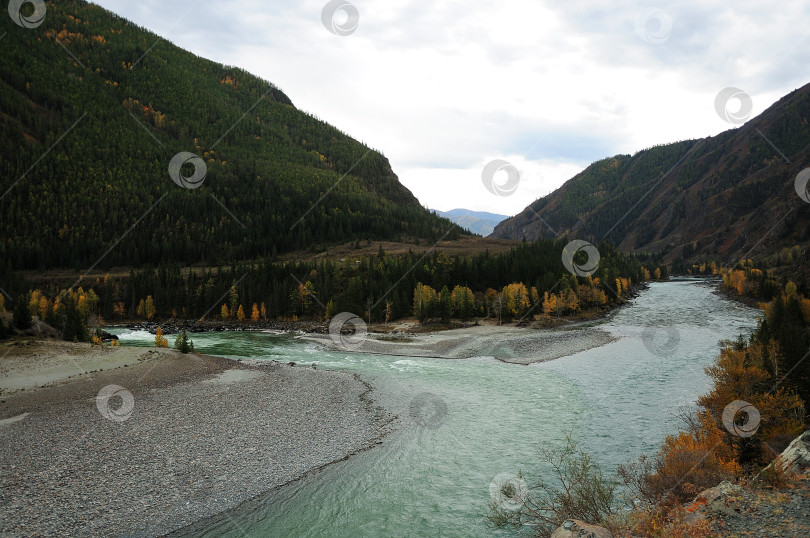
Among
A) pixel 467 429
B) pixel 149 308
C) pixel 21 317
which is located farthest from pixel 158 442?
pixel 149 308

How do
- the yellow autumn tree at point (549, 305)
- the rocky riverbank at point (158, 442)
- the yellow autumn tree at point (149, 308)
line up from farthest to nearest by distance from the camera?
the yellow autumn tree at point (149, 308) < the yellow autumn tree at point (549, 305) < the rocky riverbank at point (158, 442)

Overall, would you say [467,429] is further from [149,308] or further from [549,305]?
[149,308]

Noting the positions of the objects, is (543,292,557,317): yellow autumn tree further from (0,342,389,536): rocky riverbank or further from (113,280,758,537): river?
(0,342,389,536): rocky riverbank

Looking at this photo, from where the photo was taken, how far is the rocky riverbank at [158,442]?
1720 centimetres

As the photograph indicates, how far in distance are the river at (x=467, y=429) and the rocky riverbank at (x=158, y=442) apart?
6.32 ft

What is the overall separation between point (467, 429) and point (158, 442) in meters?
18.1

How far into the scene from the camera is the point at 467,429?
26594mm

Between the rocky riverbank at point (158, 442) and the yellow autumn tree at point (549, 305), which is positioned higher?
the yellow autumn tree at point (549, 305)

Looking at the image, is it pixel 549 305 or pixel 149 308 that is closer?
pixel 549 305

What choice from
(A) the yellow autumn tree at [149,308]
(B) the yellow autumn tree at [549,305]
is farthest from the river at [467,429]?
(A) the yellow autumn tree at [149,308]

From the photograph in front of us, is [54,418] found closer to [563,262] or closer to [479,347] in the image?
[479,347]

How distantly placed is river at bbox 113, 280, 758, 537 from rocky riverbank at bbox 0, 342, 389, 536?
1.93m

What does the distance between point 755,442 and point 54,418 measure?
40.0 meters

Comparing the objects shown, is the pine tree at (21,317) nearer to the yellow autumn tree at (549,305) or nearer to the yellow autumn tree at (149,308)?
the yellow autumn tree at (149,308)
